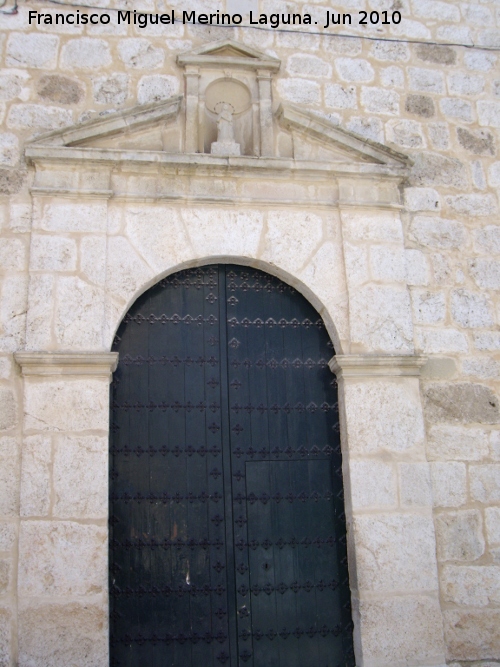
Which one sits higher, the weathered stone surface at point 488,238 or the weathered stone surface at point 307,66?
the weathered stone surface at point 307,66

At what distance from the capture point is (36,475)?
3779 millimetres

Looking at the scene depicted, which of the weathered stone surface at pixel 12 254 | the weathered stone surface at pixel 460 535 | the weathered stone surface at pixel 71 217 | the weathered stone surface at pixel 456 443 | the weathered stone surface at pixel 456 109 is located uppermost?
the weathered stone surface at pixel 456 109

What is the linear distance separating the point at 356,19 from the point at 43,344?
2.97 m

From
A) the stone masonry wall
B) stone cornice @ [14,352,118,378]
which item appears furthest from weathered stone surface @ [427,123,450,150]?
stone cornice @ [14,352,118,378]

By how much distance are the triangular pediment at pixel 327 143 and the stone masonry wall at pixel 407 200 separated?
180 mm

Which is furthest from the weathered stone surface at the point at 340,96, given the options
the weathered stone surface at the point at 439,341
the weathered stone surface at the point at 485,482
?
the weathered stone surface at the point at 485,482

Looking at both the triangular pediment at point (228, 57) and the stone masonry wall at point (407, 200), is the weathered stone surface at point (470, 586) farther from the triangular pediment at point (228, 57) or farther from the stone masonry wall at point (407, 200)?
the triangular pediment at point (228, 57)

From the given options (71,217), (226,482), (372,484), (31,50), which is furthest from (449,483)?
(31,50)

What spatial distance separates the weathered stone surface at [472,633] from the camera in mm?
3957

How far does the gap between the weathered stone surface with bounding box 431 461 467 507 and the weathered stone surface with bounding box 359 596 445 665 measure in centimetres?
54

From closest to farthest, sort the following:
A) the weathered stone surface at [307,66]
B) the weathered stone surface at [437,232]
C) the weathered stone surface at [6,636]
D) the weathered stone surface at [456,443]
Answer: the weathered stone surface at [6,636], the weathered stone surface at [456,443], the weathered stone surface at [437,232], the weathered stone surface at [307,66]

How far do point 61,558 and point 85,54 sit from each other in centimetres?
293

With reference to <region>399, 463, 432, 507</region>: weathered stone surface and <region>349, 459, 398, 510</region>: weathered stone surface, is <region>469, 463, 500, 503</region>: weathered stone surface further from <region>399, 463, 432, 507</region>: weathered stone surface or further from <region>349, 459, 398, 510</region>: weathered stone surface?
<region>349, 459, 398, 510</region>: weathered stone surface

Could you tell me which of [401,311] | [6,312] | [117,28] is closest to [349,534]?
[401,311]
